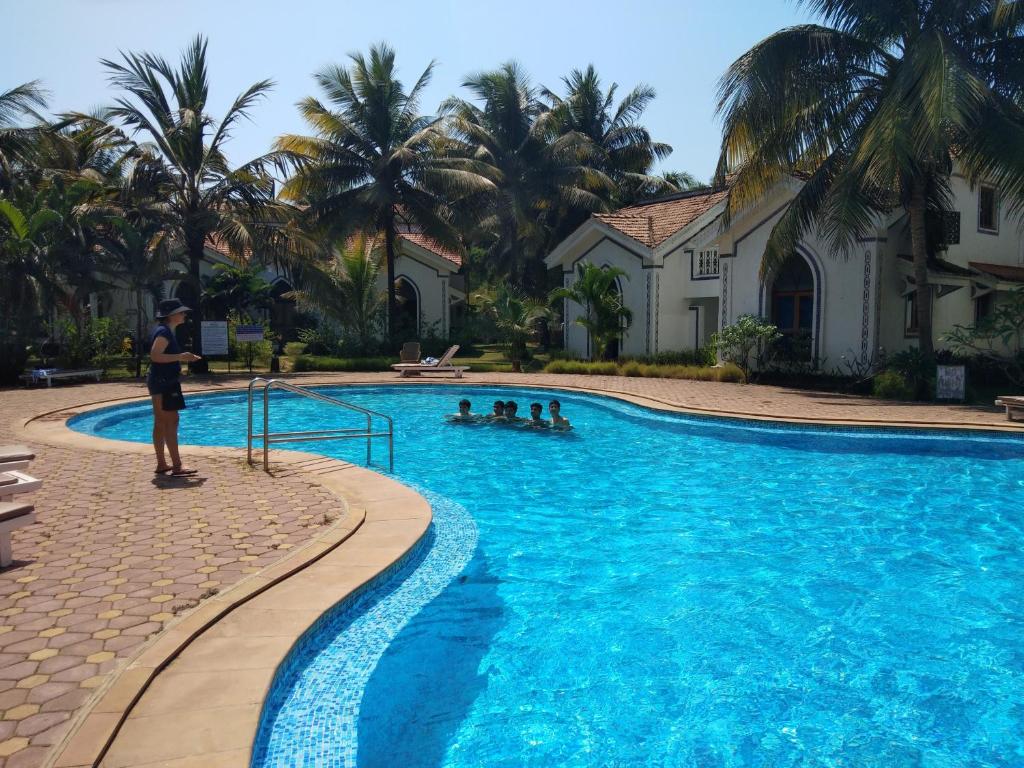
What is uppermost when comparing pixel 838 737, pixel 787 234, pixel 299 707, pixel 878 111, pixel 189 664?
pixel 878 111

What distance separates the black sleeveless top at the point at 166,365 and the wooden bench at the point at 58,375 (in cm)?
1279

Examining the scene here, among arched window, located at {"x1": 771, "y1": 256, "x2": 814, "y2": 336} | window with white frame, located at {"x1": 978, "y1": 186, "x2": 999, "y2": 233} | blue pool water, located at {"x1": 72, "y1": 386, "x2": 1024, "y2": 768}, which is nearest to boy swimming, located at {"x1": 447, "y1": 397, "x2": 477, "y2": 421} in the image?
blue pool water, located at {"x1": 72, "y1": 386, "x2": 1024, "y2": 768}

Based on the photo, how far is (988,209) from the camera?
21.5m

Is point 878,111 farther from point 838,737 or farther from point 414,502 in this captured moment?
point 838,737

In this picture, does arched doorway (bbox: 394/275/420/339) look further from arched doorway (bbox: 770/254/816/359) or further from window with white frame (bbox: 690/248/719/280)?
arched doorway (bbox: 770/254/816/359)

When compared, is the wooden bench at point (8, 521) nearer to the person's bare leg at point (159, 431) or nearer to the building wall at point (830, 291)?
the person's bare leg at point (159, 431)

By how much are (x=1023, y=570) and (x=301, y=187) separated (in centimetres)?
2350

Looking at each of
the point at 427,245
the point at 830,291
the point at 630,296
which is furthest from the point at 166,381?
the point at 427,245

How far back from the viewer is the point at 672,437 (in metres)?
13.3

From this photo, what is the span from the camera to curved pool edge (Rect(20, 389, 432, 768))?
3.09 m

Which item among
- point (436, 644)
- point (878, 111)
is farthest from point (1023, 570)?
point (878, 111)

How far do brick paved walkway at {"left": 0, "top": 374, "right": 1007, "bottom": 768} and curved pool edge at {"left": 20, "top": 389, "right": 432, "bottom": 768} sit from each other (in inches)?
5.7

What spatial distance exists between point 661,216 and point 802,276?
7513mm

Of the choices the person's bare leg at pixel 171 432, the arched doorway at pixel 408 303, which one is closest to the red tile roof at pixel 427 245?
the arched doorway at pixel 408 303
